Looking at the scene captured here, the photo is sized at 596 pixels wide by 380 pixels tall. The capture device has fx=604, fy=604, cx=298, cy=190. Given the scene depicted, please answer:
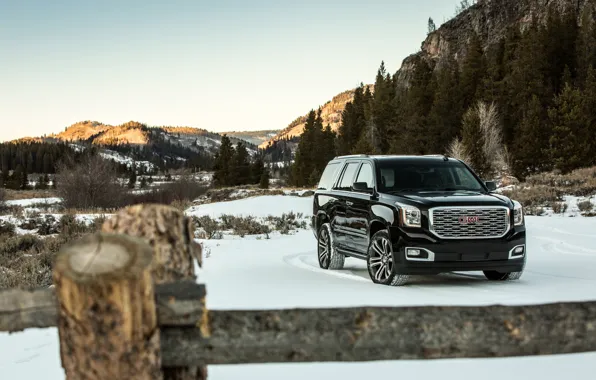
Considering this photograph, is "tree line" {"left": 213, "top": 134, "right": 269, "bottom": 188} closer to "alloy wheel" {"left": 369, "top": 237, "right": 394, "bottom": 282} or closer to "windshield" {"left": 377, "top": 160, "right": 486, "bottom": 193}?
"windshield" {"left": 377, "top": 160, "right": 486, "bottom": 193}

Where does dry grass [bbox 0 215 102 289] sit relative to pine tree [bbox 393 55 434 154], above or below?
below

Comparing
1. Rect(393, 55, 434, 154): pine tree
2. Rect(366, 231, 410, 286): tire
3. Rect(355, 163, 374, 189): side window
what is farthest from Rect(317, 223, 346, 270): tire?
Rect(393, 55, 434, 154): pine tree

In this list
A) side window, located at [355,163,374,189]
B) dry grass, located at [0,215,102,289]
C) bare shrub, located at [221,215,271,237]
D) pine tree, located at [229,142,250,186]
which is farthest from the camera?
pine tree, located at [229,142,250,186]

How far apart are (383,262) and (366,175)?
173 cm

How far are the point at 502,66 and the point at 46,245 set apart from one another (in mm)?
60813

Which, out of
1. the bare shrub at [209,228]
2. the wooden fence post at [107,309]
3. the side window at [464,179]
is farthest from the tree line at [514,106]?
the wooden fence post at [107,309]

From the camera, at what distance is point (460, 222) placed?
829 cm

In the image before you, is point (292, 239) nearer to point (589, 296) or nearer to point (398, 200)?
point (398, 200)

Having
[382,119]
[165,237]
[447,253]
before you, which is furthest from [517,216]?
[382,119]

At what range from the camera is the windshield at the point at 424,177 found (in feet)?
31.1

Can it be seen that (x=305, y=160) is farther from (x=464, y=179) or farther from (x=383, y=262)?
(x=383, y=262)

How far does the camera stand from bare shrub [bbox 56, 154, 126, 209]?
46.9m

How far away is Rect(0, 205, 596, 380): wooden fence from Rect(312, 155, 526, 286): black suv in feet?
Answer: 18.1

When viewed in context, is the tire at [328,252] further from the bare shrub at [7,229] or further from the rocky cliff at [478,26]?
the rocky cliff at [478,26]
